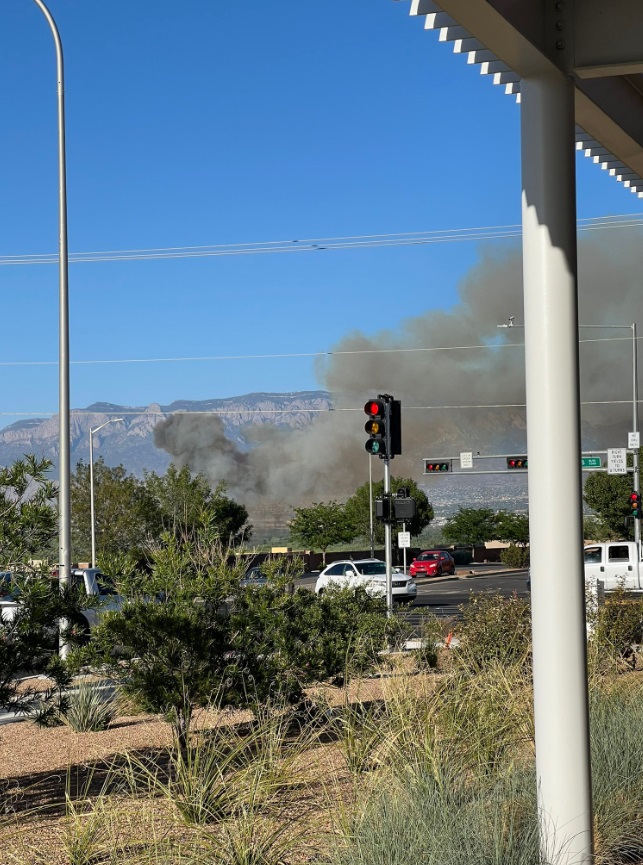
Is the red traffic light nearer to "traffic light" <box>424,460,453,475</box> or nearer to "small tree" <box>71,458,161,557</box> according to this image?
"traffic light" <box>424,460,453,475</box>

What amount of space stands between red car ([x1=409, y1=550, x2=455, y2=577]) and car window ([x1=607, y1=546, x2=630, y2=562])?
24.7 metres

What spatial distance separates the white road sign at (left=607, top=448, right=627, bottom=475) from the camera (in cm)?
4247

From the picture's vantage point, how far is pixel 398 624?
13.1 meters

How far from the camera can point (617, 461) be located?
42.7 metres

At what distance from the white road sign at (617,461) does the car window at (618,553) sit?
23.8 feet

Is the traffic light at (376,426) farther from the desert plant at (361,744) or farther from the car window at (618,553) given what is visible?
the car window at (618,553)

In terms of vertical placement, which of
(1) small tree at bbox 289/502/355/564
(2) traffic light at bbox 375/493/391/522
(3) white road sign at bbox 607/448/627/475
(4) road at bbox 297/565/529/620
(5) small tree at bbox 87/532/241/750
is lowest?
(4) road at bbox 297/565/529/620

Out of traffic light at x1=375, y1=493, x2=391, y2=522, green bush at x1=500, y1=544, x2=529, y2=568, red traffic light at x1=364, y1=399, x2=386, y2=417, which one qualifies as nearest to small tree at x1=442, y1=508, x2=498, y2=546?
green bush at x1=500, y1=544, x2=529, y2=568

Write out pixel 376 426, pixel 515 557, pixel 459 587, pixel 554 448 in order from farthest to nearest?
1. pixel 515 557
2. pixel 459 587
3. pixel 376 426
4. pixel 554 448

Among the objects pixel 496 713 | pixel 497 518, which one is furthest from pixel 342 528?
pixel 496 713

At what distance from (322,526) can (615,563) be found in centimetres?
5297

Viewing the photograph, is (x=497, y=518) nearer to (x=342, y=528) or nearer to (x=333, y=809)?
(x=342, y=528)

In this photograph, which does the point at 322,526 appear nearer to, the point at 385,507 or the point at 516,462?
the point at 516,462

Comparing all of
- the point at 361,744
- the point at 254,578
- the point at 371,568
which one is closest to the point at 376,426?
the point at 254,578
